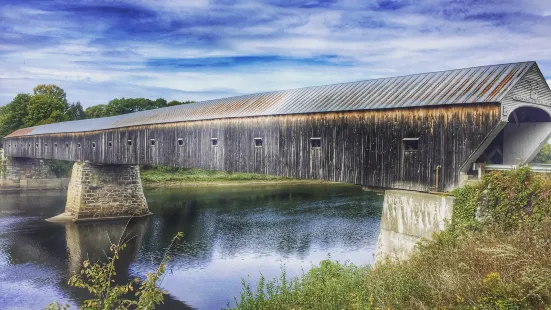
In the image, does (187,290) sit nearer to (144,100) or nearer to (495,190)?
(495,190)

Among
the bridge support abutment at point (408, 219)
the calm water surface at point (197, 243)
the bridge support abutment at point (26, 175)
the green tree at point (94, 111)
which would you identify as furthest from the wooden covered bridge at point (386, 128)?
the green tree at point (94, 111)

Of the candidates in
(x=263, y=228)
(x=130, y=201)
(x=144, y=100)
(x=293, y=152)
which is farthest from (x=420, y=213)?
(x=144, y=100)

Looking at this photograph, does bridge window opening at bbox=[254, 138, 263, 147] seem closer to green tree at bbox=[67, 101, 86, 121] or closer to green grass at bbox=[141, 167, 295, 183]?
green grass at bbox=[141, 167, 295, 183]

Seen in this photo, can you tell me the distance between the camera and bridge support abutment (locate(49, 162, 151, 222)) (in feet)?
88.4

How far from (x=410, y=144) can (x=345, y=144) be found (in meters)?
2.12

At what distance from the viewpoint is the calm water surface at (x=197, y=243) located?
15.1 meters

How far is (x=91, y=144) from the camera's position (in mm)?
28266

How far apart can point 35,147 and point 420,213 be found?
35.8 metres

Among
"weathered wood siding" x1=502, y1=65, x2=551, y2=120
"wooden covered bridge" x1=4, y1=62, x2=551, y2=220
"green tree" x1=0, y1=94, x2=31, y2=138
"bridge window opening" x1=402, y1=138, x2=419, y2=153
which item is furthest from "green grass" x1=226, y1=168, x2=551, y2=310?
"green tree" x1=0, y1=94, x2=31, y2=138

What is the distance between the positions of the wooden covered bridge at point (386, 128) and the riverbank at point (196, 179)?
25410 mm

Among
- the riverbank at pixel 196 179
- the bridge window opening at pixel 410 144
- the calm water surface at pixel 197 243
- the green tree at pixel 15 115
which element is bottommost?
the calm water surface at pixel 197 243

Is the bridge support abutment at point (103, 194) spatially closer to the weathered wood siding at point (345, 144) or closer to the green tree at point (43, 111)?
the weathered wood siding at point (345, 144)

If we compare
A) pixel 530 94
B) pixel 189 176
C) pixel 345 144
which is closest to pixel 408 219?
pixel 345 144

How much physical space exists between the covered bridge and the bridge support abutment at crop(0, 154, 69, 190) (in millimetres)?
29207
